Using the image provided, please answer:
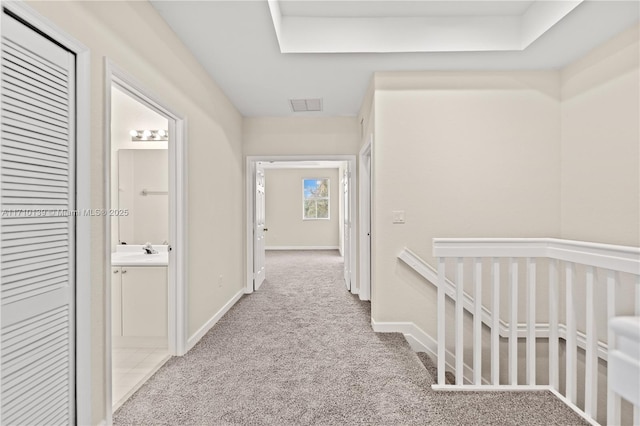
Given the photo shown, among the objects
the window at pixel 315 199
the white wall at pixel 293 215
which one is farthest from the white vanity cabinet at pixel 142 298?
the window at pixel 315 199

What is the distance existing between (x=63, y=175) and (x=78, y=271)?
45 centimetres

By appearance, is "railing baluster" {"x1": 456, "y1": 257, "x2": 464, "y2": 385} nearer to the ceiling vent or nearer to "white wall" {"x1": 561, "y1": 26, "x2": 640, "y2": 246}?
"white wall" {"x1": 561, "y1": 26, "x2": 640, "y2": 246}

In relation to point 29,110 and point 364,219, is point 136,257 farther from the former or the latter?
point 364,219

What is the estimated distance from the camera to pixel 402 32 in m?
2.75

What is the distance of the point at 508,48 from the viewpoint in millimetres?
2730

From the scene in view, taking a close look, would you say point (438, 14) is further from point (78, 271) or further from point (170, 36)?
point (78, 271)

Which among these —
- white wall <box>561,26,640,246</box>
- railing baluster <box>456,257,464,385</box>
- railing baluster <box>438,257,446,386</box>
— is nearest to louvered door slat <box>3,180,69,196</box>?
railing baluster <box>438,257,446,386</box>

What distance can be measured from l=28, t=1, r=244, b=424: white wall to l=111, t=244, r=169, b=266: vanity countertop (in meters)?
0.32

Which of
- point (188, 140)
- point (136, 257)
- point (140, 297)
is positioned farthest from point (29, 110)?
point (136, 257)

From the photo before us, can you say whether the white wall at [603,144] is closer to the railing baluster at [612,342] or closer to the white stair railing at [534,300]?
the white stair railing at [534,300]

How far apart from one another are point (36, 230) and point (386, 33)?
2708mm

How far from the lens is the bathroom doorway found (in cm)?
219

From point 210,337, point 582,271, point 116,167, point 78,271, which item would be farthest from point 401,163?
point 116,167

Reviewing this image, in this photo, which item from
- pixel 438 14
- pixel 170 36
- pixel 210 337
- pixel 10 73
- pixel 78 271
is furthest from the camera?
pixel 210 337
